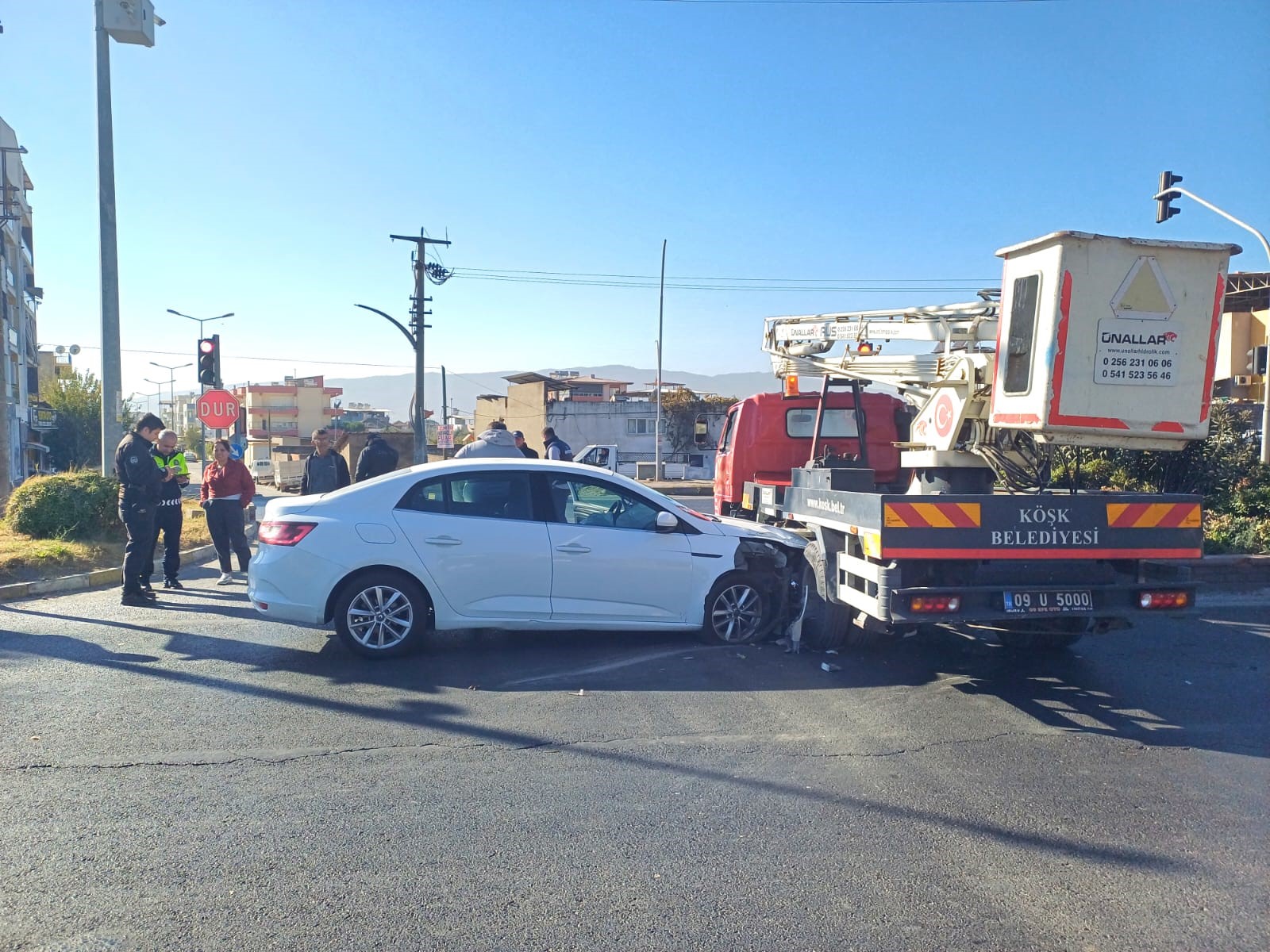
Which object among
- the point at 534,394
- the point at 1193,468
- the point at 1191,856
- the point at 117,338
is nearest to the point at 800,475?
the point at 1191,856

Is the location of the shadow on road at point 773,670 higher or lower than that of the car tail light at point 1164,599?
Result: lower

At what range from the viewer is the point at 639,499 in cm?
739

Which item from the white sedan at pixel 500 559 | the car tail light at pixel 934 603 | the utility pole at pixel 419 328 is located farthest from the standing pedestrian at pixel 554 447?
the utility pole at pixel 419 328

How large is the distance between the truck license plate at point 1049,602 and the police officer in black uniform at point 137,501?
7686 mm

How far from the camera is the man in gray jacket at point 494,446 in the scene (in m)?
10.4

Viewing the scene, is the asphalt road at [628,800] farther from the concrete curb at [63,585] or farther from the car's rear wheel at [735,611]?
the concrete curb at [63,585]

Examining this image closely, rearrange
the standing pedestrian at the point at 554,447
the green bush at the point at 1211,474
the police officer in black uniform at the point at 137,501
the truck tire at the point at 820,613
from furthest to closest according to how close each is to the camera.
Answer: the standing pedestrian at the point at 554,447 < the green bush at the point at 1211,474 < the police officer in black uniform at the point at 137,501 < the truck tire at the point at 820,613

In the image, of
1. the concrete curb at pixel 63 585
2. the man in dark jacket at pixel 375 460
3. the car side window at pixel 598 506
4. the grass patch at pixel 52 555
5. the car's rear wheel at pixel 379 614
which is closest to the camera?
the car's rear wheel at pixel 379 614

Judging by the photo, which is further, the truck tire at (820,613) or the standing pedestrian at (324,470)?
the standing pedestrian at (324,470)

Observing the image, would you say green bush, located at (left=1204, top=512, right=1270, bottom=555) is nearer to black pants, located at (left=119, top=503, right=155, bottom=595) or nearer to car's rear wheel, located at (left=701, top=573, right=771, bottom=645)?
car's rear wheel, located at (left=701, top=573, right=771, bottom=645)

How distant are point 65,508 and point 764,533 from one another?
934cm

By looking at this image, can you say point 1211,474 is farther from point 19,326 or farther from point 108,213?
point 19,326

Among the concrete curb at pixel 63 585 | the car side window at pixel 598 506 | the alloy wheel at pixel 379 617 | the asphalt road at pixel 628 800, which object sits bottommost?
the concrete curb at pixel 63 585

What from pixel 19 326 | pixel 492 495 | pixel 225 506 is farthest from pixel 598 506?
pixel 19 326
